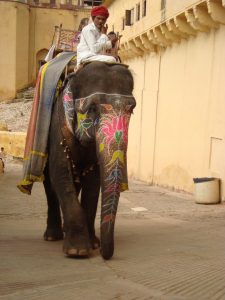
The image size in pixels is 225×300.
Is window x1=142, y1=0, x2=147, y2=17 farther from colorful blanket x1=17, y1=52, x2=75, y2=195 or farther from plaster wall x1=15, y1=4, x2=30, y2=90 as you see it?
Result: plaster wall x1=15, y1=4, x2=30, y2=90

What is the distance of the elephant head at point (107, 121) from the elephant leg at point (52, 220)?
1152 millimetres

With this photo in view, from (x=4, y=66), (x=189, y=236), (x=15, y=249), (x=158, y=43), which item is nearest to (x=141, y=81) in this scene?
(x=158, y=43)

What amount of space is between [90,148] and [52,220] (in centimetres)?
118

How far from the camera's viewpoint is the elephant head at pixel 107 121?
4.32 meters

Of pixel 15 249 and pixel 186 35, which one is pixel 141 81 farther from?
pixel 15 249

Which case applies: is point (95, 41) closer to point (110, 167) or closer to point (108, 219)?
point (110, 167)

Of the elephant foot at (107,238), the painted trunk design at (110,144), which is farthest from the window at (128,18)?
the elephant foot at (107,238)

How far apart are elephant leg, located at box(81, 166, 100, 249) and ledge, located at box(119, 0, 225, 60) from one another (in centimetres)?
643

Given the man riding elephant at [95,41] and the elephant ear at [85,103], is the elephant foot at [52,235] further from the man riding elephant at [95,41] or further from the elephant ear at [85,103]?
the man riding elephant at [95,41]

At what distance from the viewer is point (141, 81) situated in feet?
56.4

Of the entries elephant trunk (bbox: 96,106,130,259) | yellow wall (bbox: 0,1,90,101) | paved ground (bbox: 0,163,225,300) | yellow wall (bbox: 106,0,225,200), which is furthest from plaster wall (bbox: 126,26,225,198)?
yellow wall (bbox: 0,1,90,101)

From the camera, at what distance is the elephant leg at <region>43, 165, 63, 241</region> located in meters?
5.68

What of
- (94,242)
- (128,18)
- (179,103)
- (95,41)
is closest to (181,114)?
(179,103)

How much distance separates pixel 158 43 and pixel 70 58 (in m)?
10.2
